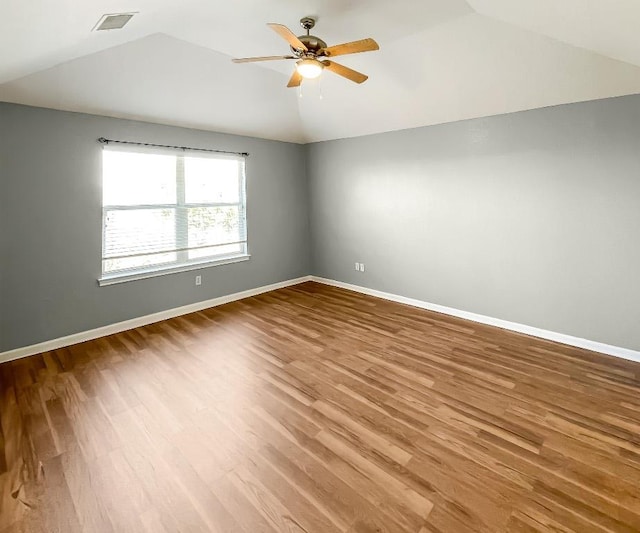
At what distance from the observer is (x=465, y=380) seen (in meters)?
2.68

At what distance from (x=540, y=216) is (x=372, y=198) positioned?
85.6 inches

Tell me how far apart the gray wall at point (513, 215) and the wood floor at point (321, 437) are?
583 millimetres

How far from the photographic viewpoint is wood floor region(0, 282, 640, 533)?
5.04 feet

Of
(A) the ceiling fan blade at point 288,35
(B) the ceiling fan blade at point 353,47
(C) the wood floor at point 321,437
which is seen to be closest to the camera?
(C) the wood floor at point 321,437

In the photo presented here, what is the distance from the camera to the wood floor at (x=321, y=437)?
5.04 ft

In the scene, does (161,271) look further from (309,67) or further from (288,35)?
(288,35)

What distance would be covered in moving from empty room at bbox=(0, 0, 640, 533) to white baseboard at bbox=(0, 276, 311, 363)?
1.0 inches

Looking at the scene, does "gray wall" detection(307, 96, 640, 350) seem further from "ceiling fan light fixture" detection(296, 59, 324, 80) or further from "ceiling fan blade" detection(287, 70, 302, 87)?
"ceiling fan light fixture" detection(296, 59, 324, 80)

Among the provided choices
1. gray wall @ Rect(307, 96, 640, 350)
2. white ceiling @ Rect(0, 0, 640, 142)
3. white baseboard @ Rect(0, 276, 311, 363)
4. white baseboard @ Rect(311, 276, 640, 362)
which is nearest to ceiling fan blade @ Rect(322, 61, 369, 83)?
white ceiling @ Rect(0, 0, 640, 142)

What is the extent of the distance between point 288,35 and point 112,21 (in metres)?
1.10

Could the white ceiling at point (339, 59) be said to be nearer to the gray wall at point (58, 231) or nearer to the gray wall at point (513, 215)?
the gray wall at point (58, 231)

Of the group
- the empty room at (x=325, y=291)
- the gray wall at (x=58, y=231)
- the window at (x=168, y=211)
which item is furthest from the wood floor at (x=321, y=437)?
the window at (x=168, y=211)

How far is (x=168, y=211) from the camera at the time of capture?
420cm

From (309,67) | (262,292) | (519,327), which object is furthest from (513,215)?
(262,292)
